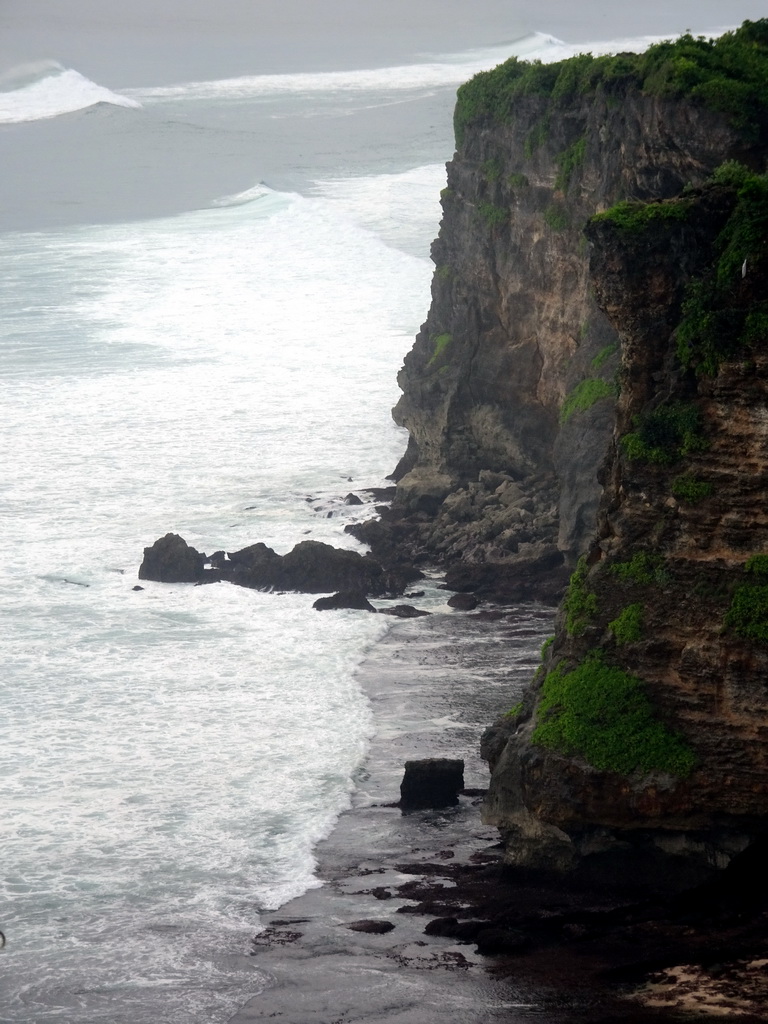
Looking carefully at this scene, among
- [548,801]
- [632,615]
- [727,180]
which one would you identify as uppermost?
[727,180]

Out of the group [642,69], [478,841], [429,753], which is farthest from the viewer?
[642,69]

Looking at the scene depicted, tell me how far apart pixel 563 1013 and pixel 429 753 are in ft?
29.1

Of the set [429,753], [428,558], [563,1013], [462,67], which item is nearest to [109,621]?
[428,558]

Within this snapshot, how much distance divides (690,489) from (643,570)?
1.32 meters

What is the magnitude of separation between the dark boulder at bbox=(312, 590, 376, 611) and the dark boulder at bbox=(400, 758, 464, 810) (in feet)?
32.6

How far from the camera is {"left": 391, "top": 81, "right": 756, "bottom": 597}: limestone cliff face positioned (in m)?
31.4

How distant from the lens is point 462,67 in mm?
138000

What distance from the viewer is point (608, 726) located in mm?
20047

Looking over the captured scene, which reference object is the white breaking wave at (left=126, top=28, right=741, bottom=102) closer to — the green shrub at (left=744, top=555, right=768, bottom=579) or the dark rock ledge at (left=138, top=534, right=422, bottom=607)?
the dark rock ledge at (left=138, top=534, right=422, bottom=607)

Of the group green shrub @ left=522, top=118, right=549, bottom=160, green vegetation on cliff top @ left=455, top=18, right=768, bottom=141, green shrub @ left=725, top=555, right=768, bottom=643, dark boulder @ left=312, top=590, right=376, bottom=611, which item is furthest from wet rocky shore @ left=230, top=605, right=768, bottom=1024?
green shrub @ left=522, top=118, right=549, bottom=160

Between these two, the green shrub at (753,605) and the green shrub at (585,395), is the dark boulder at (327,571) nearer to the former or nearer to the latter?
the green shrub at (585,395)

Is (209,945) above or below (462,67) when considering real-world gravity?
below

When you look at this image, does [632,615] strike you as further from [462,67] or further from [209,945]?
[462,67]

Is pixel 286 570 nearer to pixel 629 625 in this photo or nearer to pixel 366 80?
pixel 629 625
